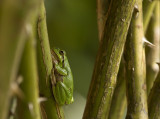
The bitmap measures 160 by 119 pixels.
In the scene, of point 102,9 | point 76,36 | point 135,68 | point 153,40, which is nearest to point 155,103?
point 135,68

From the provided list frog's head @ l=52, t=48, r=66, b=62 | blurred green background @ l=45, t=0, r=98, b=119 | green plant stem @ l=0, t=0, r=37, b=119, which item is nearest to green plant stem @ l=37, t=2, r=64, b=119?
green plant stem @ l=0, t=0, r=37, b=119

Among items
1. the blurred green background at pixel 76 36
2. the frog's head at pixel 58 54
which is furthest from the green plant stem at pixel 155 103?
the blurred green background at pixel 76 36

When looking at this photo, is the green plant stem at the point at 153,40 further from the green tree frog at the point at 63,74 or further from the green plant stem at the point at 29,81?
the green plant stem at the point at 29,81

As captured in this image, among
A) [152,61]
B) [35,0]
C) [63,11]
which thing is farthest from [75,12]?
[35,0]

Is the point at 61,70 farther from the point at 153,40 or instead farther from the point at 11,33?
the point at 11,33

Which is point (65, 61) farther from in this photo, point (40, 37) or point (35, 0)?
point (35, 0)

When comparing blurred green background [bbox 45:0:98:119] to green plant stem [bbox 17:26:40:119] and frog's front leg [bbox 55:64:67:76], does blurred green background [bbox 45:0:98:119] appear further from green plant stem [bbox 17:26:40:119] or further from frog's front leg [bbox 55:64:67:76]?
green plant stem [bbox 17:26:40:119]
